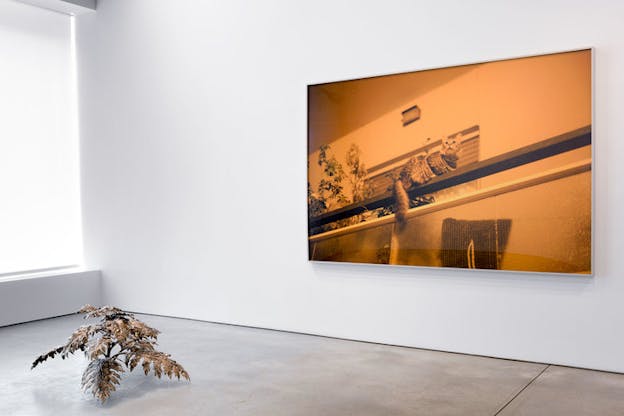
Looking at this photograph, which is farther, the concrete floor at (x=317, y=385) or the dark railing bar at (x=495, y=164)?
the dark railing bar at (x=495, y=164)

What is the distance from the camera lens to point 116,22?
6520 mm

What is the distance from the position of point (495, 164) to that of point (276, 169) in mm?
1908

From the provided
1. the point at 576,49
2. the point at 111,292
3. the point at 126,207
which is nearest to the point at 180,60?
the point at 126,207

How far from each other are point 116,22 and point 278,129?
241 cm

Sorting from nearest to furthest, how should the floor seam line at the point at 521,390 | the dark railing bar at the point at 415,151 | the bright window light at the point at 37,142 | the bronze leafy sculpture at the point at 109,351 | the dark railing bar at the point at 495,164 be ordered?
the floor seam line at the point at 521,390 → the bronze leafy sculpture at the point at 109,351 → the dark railing bar at the point at 495,164 → the dark railing bar at the point at 415,151 → the bright window light at the point at 37,142

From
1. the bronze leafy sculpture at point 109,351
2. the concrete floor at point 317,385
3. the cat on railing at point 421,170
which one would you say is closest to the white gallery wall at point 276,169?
the concrete floor at point 317,385

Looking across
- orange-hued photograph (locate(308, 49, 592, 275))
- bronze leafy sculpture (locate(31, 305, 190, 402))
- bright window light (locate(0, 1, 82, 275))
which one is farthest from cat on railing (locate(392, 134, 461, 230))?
bright window light (locate(0, 1, 82, 275))

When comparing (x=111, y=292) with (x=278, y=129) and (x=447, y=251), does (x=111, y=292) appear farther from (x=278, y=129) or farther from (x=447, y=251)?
(x=447, y=251)

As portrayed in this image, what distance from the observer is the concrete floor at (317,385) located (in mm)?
3422

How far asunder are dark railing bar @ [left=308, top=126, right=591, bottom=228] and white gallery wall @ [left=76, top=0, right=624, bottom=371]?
0.51 feet

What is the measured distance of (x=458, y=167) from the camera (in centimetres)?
450

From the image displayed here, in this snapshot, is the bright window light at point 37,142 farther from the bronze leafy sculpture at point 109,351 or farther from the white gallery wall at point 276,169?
the bronze leafy sculpture at point 109,351

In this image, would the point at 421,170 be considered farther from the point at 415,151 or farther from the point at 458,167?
the point at 458,167


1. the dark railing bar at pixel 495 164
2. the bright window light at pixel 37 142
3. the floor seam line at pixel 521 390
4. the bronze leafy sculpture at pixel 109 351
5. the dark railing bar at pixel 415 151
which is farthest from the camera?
the bright window light at pixel 37 142
